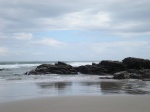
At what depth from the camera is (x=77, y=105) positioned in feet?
37.2

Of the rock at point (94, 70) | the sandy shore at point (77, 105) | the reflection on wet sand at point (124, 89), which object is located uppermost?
the rock at point (94, 70)

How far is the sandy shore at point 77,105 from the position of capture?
1029 cm

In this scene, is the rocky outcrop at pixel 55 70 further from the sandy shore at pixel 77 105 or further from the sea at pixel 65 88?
the sandy shore at pixel 77 105

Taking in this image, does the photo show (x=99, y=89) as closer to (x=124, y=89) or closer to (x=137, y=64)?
(x=124, y=89)

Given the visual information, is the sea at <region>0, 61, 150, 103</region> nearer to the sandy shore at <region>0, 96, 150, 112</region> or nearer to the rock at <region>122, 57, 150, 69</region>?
the sandy shore at <region>0, 96, 150, 112</region>

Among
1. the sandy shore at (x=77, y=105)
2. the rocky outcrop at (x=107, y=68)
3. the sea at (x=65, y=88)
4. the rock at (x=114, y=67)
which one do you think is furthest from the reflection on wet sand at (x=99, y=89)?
the rock at (x=114, y=67)

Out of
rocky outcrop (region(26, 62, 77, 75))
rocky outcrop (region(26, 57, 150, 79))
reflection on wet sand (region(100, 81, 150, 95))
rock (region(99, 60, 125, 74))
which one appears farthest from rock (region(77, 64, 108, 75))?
reflection on wet sand (region(100, 81, 150, 95))

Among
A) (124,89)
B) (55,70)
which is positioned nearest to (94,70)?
(55,70)

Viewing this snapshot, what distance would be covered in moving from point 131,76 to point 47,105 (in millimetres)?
18241

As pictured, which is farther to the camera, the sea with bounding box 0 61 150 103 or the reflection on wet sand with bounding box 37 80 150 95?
the reflection on wet sand with bounding box 37 80 150 95

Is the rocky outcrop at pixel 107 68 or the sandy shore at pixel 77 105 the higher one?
the rocky outcrop at pixel 107 68

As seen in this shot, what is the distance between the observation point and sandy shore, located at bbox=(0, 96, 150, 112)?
33.8 ft

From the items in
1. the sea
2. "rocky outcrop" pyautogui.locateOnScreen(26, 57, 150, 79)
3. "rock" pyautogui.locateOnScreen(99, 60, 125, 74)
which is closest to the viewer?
the sea

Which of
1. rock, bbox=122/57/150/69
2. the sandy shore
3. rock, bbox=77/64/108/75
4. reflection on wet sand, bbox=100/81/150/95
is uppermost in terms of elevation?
rock, bbox=122/57/150/69
